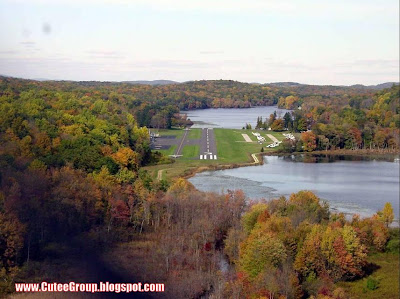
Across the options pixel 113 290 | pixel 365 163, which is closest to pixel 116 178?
pixel 113 290

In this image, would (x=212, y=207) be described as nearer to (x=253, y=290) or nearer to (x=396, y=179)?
(x=253, y=290)

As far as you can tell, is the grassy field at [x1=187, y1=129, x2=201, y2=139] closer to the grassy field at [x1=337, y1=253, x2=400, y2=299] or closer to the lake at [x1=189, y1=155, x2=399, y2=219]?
the lake at [x1=189, y1=155, x2=399, y2=219]

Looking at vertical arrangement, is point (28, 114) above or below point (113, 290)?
above

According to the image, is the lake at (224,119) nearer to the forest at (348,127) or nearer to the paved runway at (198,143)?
the forest at (348,127)

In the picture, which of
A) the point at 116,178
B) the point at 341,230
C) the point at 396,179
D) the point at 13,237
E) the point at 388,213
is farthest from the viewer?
the point at 396,179

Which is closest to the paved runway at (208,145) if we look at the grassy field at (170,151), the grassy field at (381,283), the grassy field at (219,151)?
the grassy field at (219,151)

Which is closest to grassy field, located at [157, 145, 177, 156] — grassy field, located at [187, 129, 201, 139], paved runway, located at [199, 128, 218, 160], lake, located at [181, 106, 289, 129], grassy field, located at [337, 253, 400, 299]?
paved runway, located at [199, 128, 218, 160]
